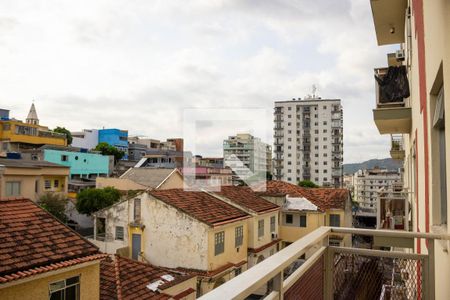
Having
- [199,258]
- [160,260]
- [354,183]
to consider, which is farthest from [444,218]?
[354,183]

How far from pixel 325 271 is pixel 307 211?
21705 mm

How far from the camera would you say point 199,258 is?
16250 millimetres

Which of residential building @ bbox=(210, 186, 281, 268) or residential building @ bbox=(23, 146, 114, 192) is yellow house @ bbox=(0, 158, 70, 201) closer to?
residential building @ bbox=(23, 146, 114, 192)

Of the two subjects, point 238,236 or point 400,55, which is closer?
point 400,55

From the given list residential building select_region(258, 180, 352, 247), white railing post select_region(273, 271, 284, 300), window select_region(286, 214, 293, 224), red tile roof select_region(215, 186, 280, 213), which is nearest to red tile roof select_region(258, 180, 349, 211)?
residential building select_region(258, 180, 352, 247)

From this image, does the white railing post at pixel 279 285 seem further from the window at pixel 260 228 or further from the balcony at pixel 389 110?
the window at pixel 260 228

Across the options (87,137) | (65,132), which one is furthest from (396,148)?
(87,137)

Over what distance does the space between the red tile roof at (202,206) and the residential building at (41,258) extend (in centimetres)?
749

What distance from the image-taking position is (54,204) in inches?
1118

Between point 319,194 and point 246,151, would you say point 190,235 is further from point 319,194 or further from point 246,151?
point 246,151

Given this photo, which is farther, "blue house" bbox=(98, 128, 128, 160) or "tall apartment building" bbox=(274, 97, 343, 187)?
"tall apartment building" bbox=(274, 97, 343, 187)

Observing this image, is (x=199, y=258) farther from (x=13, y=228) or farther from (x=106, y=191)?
(x=106, y=191)

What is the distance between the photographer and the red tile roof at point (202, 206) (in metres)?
17.0

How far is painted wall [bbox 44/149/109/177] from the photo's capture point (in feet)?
129
